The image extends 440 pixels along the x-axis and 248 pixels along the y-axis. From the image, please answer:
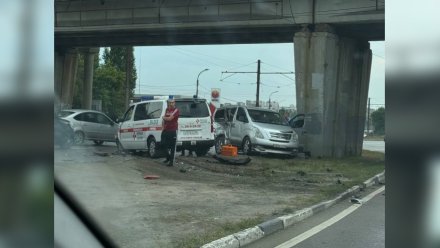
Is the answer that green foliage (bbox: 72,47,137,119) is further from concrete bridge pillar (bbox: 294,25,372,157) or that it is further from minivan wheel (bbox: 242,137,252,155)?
minivan wheel (bbox: 242,137,252,155)

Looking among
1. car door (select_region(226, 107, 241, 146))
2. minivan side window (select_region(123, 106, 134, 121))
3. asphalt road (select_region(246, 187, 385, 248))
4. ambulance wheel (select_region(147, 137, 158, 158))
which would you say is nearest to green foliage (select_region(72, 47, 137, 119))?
minivan side window (select_region(123, 106, 134, 121))

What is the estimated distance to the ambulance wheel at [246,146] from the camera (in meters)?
8.39

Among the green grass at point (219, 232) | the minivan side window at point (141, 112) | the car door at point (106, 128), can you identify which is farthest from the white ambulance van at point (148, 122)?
the green grass at point (219, 232)

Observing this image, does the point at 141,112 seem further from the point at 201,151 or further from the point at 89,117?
the point at 201,151

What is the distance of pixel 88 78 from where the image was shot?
3.22 meters

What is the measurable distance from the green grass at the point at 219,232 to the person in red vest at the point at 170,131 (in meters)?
0.89

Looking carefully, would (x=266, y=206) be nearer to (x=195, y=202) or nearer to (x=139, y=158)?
(x=195, y=202)

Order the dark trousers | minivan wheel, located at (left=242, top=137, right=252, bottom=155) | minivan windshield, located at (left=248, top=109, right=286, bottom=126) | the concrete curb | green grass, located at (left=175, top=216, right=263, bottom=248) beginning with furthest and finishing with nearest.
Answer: minivan wheel, located at (left=242, top=137, right=252, bottom=155)
minivan windshield, located at (left=248, top=109, right=286, bottom=126)
the dark trousers
the concrete curb
green grass, located at (left=175, top=216, right=263, bottom=248)

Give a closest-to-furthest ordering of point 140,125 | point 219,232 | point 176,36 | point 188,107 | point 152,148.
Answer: point 176,36
point 140,125
point 188,107
point 152,148
point 219,232

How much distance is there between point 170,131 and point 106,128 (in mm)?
1229

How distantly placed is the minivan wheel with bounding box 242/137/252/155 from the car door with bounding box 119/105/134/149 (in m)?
4.10

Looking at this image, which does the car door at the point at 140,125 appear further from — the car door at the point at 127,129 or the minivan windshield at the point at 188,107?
the minivan windshield at the point at 188,107

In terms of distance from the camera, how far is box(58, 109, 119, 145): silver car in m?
3.17

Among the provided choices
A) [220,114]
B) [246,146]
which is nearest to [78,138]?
[220,114]
